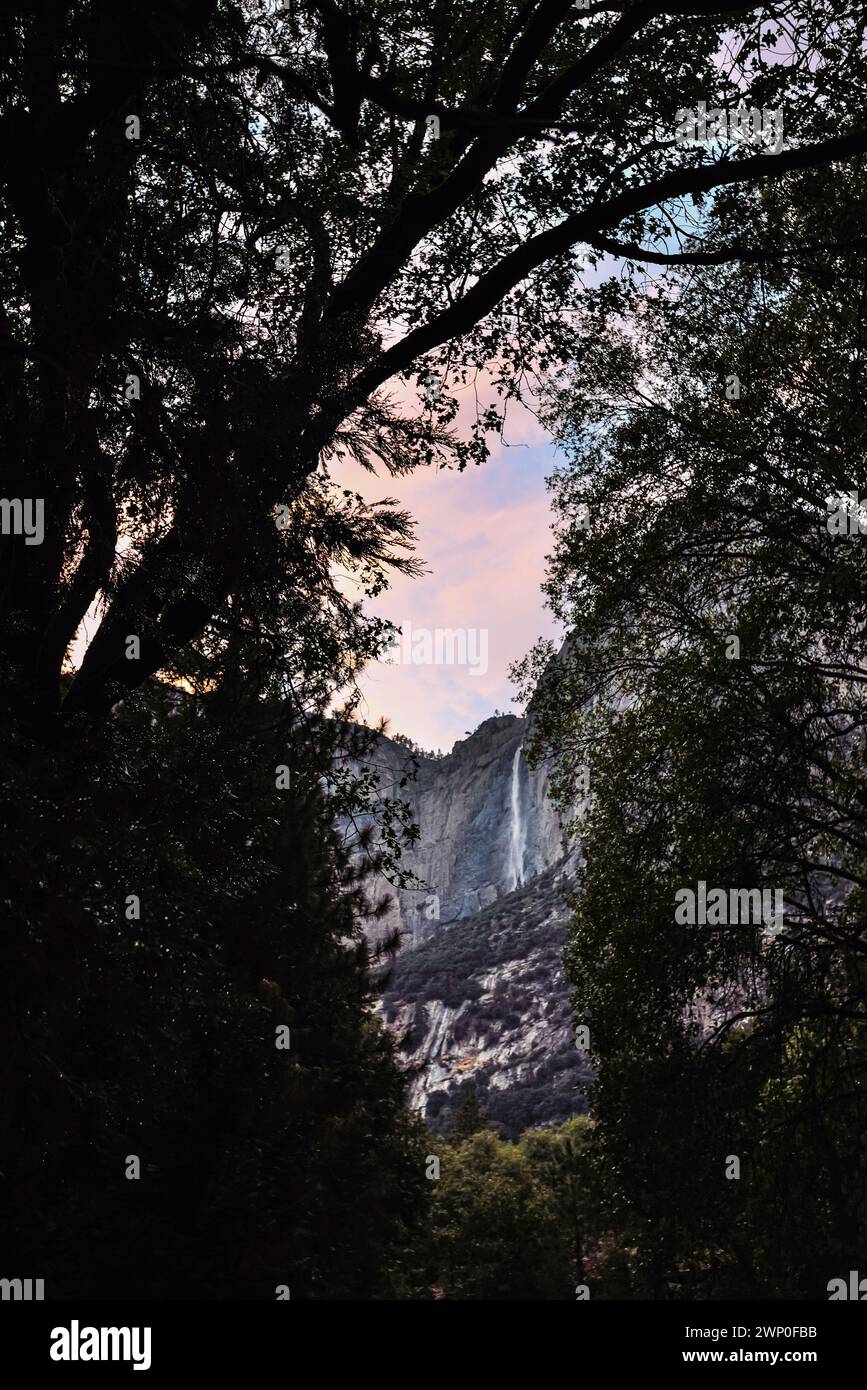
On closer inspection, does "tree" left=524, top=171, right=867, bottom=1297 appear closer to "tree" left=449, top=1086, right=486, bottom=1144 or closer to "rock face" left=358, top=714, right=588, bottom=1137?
"rock face" left=358, top=714, right=588, bottom=1137

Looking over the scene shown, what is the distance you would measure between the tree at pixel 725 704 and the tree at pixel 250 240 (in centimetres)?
137

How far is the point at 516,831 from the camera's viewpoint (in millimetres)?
139375

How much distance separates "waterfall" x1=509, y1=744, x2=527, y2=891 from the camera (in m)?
136

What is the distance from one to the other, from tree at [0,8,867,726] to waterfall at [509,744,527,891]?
128 meters

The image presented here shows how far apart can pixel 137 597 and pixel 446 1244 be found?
113 ft

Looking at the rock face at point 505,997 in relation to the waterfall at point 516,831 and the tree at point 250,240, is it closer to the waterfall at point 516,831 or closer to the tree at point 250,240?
the waterfall at point 516,831

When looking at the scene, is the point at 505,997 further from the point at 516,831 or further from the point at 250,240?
the point at 250,240

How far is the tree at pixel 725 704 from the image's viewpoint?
32.7 ft

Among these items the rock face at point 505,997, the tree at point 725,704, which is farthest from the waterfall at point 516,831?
the tree at point 725,704

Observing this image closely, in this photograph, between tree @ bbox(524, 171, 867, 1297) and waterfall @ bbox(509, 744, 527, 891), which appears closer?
tree @ bbox(524, 171, 867, 1297)

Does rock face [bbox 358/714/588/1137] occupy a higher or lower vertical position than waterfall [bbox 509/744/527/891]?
lower

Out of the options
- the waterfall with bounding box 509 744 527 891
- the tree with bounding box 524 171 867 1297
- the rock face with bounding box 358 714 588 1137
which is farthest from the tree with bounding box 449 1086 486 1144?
the waterfall with bounding box 509 744 527 891
